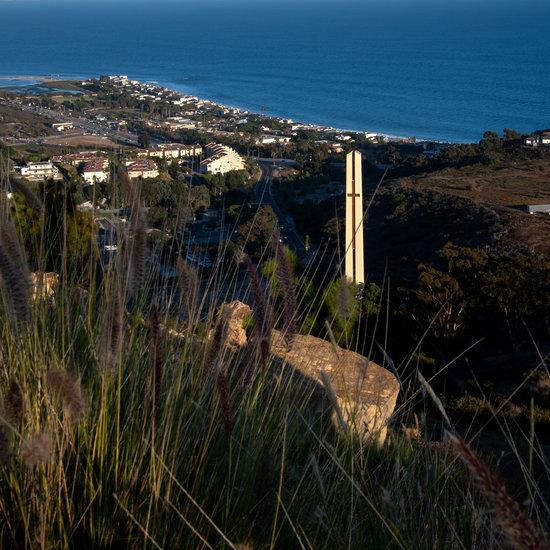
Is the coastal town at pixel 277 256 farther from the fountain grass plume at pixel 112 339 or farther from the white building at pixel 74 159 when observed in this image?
the white building at pixel 74 159

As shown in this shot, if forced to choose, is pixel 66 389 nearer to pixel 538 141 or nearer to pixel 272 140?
pixel 538 141

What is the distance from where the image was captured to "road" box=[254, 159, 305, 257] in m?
14.8

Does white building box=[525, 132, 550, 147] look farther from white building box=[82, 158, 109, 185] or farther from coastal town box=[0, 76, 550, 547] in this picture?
white building box=[82, 158, 109, 185]

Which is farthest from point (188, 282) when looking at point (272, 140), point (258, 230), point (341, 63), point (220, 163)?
point (341, 63)

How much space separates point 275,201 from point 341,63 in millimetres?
59803

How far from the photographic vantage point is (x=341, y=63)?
255ft

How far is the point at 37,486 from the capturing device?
1.41 metres

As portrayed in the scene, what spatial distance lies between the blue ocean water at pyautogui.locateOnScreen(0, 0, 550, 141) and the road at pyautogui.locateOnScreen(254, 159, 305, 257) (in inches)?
499

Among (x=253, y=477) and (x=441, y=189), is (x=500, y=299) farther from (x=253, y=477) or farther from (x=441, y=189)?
(x=441, y=189)

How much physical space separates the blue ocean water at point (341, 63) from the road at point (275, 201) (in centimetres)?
1268

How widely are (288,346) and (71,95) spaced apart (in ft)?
159

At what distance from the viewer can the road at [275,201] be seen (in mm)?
14841

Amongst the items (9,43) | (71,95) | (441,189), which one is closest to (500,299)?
(441,189)

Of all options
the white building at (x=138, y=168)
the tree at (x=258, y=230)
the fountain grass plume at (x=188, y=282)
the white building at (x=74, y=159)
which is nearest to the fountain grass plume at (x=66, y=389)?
the fountain grass plume at (x=188, y=282)
